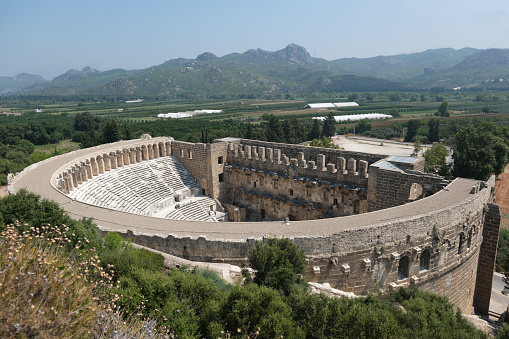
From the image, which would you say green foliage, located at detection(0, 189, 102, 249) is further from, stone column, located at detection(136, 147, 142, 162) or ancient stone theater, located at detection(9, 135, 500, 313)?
stone column, located at detection(136, 147, 142, 162)

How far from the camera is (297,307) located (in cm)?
959

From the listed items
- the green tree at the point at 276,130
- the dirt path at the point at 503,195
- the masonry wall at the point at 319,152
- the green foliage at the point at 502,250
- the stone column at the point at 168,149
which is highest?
the masonry wall at the point at 319,152

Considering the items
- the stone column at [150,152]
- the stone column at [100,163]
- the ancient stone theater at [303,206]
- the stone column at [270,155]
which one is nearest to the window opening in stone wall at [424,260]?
the ancient stone theater at [303,206]

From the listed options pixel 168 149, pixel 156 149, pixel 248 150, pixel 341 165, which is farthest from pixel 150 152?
pixel 341 165

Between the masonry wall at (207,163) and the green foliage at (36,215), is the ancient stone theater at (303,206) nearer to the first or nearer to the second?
the masonry wall at (207,163)

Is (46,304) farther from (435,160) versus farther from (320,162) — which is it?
(435,160)

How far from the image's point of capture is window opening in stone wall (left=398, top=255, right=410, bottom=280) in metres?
15.7

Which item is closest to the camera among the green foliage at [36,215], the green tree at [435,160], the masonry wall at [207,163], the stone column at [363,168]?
the green foliage at [36,215]

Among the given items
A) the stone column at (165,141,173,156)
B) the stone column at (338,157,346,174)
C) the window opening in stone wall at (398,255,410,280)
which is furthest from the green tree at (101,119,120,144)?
the window opening in stone wall at (398,255,410,280)

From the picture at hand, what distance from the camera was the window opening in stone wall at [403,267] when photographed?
15.7m

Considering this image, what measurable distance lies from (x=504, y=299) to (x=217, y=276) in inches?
740

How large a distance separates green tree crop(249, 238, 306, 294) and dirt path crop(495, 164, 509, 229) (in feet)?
98.1

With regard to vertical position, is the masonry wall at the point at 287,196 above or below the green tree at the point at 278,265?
Answer: below

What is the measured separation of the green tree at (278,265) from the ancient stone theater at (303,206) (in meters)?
1.52
